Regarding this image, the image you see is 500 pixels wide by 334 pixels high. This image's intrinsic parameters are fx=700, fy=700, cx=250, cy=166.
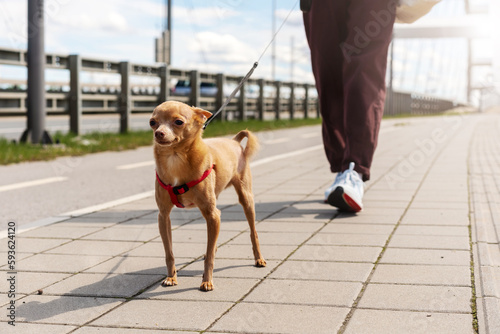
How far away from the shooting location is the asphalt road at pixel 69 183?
18.2 ft

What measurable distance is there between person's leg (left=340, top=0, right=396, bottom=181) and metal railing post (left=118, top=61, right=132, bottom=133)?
943cm

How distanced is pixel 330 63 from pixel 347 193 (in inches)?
43.7

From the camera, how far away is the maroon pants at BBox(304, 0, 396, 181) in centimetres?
508

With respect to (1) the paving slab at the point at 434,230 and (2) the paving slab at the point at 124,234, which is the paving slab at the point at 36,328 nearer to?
(2) the paving slab at the point at 124,234

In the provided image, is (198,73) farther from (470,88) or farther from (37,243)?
(470,88)

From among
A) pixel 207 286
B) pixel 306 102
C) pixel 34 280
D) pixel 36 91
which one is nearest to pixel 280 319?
pixel 207 286

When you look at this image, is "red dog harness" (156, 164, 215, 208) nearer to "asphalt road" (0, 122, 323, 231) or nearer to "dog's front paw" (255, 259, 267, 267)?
"dog's front paw" (255, 259, 267, 267)

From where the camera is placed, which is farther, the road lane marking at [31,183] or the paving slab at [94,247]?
the road lane marking at [31,183]

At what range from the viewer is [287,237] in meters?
4.25

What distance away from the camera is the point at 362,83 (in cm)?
519

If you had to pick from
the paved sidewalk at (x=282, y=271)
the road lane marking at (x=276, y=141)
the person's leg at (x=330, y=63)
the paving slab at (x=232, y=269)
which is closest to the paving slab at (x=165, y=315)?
the paved sidewalk at (x=282, y=271)

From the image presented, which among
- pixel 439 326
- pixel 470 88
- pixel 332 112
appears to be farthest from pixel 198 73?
pixel 470 88

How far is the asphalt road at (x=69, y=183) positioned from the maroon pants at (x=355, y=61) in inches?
84.0

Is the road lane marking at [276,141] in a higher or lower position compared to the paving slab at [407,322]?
lower
